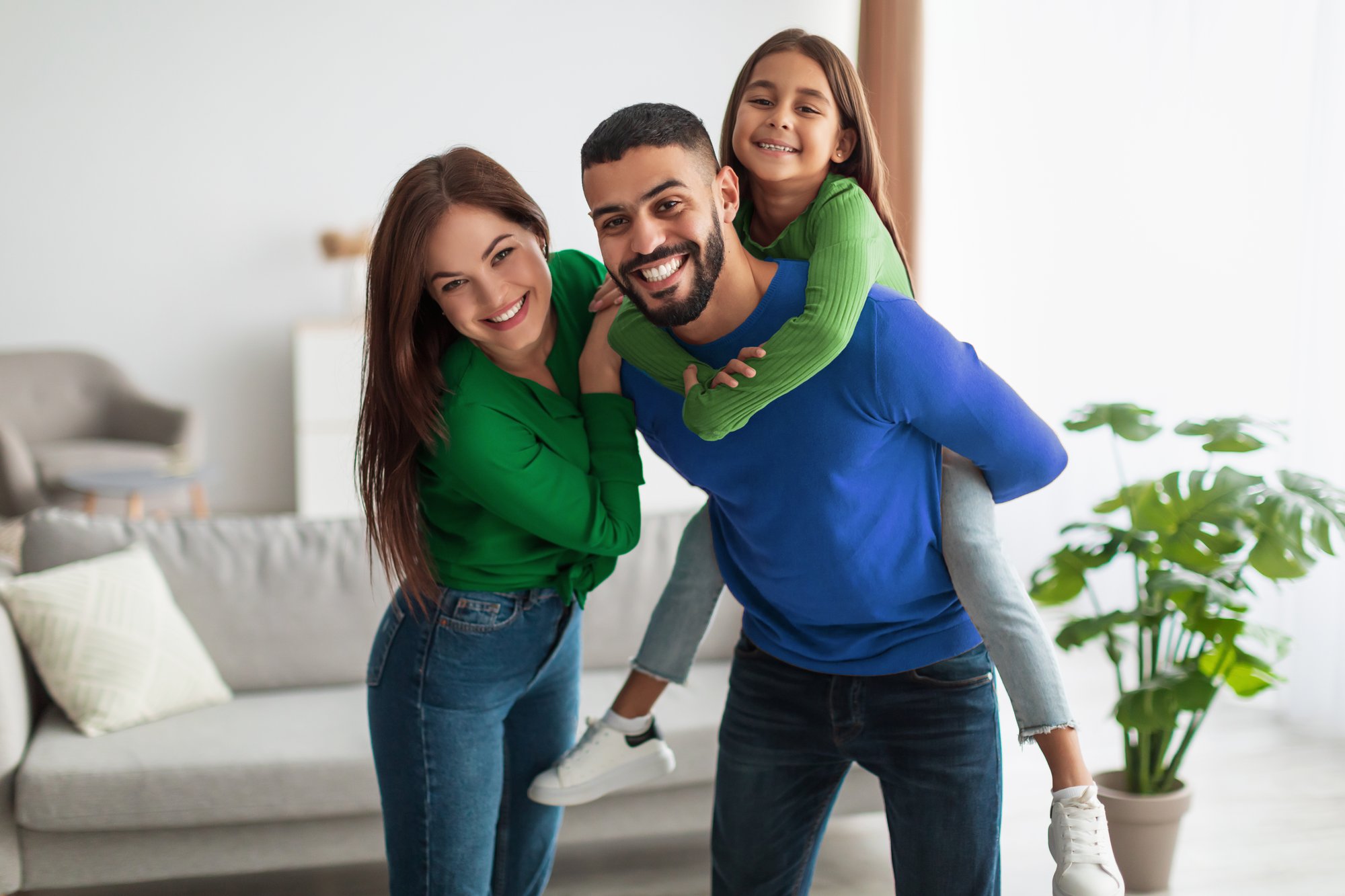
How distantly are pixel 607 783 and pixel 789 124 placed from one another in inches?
38.3

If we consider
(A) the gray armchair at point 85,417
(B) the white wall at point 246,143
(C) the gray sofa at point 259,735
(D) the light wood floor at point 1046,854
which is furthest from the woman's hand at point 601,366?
(B) the white wall at point 246,143

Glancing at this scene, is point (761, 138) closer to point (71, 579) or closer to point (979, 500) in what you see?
point (979, 500)

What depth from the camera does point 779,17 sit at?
261 inches

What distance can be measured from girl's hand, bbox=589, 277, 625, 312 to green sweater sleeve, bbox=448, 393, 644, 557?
139 mm

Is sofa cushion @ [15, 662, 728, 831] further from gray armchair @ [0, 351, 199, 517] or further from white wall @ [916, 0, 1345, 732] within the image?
gray armchair @ [0, 351, 199, 517]

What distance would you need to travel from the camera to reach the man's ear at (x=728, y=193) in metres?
1.38

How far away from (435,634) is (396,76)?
553 cm

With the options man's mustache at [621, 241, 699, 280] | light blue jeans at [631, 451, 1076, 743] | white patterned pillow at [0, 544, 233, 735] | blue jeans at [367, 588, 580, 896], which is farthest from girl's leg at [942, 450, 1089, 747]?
white patterned pillow at [0, 544, 233, 735]

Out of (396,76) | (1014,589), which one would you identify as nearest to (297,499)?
(396,76)

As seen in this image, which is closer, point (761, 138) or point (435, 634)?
point (435, 634)

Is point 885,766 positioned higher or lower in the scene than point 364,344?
lower

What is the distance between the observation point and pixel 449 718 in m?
1.47

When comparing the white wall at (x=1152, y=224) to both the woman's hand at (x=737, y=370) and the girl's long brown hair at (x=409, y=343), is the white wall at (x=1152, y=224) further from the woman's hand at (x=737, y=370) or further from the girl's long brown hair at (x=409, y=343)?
the girl's long brown hair at (x=409, y=343)

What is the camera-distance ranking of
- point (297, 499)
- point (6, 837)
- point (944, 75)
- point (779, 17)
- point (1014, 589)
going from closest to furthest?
point (1014, 589) → point (6, 837) → point (944, 75) → point (297, 499) → point (779, 17)
